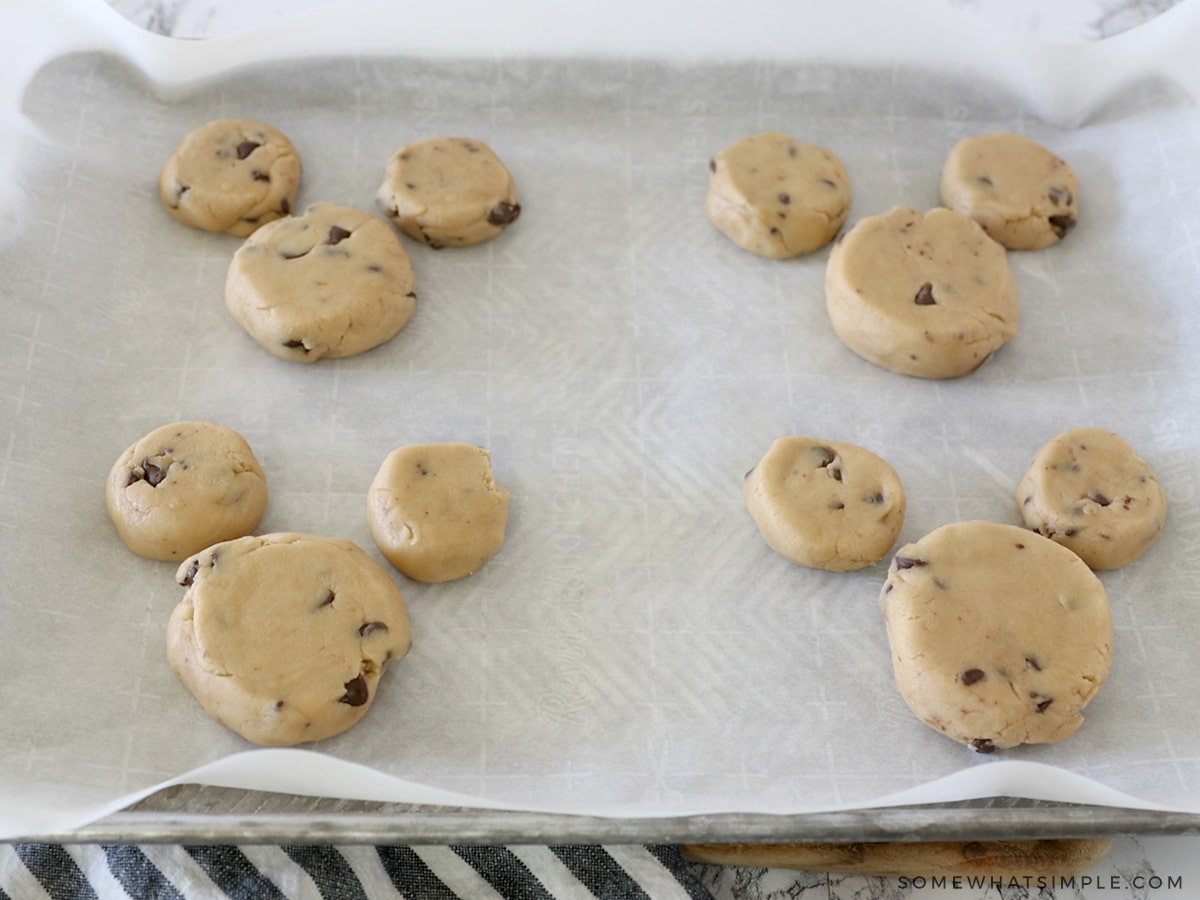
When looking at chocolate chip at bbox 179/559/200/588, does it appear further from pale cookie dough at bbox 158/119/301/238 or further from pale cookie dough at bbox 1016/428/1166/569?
pale cookie dough at bbox 1016/428/1166/569

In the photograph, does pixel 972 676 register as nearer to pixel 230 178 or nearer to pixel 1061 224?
pixel 1061 224

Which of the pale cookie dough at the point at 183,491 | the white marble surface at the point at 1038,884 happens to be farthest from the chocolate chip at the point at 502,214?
the white marble surface at the point at 1038,884

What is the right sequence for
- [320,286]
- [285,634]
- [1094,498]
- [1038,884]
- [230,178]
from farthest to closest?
[230,178] → [320,286] → [1094,498] → [1038,884] → [285,634]

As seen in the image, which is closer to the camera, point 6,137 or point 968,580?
point 968,580

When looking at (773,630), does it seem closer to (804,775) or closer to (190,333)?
(804,775)

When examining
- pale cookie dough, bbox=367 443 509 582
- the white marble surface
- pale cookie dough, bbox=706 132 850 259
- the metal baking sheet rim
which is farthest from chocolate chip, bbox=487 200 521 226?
the white marble surface

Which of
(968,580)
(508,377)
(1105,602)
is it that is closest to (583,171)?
(508,377)

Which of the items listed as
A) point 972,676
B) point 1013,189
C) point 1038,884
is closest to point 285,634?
point 972,676
